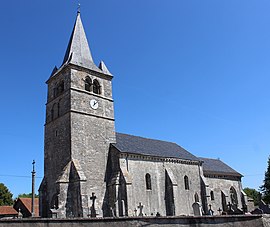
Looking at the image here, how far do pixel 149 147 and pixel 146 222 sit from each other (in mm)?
22828

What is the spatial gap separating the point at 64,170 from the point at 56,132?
4949 mm

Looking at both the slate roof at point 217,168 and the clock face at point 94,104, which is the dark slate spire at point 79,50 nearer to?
the clock face at point 94,104

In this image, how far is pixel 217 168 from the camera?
3853 cm

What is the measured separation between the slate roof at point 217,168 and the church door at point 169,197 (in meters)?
8.60

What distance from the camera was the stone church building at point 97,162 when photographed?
2330 centimetres

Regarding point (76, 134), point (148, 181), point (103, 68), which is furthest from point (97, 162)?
point (103, 68)

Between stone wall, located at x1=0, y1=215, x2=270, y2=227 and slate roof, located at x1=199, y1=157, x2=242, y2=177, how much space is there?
28.2m

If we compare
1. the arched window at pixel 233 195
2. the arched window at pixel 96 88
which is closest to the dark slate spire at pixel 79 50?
the arched window at pixel 96 88

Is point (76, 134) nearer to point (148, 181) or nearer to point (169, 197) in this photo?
point (148, 181)

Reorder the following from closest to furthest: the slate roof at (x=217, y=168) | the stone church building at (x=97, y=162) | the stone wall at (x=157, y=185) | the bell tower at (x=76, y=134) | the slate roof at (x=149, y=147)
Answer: the bell tower at (x=76, y=134) → the stone church building at (x=97, y=162) → the stone wall at (x=157, y=185) → the slate roof at (x=149, y=147) → the slate roof at (x=217, y=168)

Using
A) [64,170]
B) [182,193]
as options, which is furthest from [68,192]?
[182,193]

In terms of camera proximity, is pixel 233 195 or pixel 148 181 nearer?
pixel 148 181

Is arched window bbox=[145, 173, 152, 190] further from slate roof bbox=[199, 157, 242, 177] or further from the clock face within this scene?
slate roof bbox=[199, 157, 242, 177]

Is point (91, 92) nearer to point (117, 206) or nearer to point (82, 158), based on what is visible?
point (82, 158)
